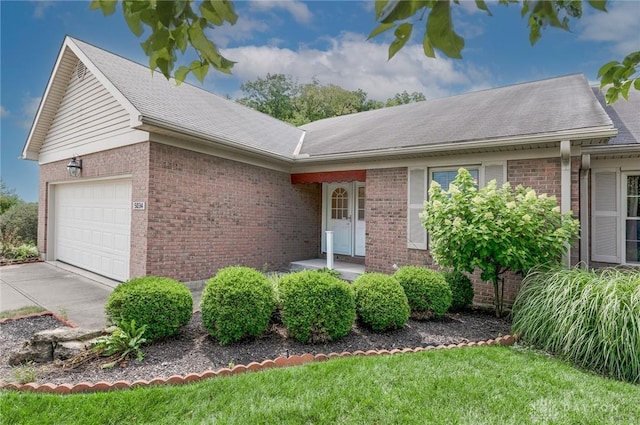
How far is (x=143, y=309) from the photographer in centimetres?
436

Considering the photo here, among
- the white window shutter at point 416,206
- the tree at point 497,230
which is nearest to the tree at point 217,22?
the tree at point 497,230

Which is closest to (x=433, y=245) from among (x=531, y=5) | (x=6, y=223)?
(x=531, y=5)

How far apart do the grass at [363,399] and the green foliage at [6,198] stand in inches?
748

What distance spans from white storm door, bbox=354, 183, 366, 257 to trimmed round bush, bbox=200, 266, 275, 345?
6.03 metres

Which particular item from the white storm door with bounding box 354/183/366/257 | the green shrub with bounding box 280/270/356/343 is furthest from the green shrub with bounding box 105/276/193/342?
the white storm door with bounding box 354/183/366/257

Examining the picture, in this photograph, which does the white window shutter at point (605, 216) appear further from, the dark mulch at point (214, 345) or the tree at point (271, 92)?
the tree at point (271, 92)

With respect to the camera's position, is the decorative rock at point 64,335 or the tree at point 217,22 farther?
the decorative rock at point 64,335

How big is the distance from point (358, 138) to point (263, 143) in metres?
2.73

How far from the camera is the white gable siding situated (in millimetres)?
7758

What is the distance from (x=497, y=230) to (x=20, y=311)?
26.8 feet

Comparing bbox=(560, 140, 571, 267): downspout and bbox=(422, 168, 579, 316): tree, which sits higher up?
bbox=(560, 140, 571, 267): downspout

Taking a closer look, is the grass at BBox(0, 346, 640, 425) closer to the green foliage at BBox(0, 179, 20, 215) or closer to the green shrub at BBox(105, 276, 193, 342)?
the green shrub at BBox(105, 276, 193, 342)

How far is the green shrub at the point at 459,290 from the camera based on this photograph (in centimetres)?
626

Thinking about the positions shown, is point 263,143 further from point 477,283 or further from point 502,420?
point 502,420
